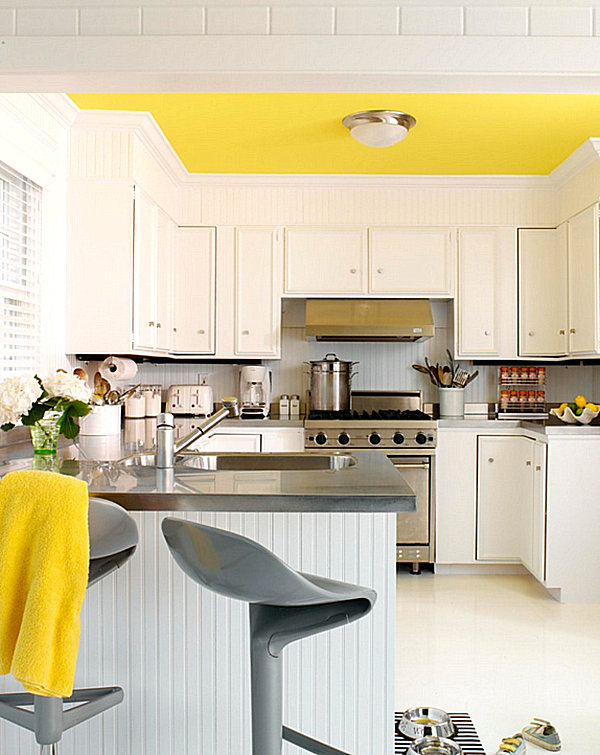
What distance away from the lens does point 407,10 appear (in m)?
2.14

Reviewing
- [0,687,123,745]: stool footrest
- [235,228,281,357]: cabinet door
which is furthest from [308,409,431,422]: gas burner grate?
[0,687,123,745]: stool footrest

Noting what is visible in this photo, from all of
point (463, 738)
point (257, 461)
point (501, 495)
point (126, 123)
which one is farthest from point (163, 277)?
point (463, 738)

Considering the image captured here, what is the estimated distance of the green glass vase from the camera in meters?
2.39

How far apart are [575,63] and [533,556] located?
3.13 metres

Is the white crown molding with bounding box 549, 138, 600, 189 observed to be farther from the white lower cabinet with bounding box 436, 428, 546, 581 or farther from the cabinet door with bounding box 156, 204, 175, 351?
the cabinet door with bounding box 156, 204, 175, 351

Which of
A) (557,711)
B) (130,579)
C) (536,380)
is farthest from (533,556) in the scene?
(130,579)

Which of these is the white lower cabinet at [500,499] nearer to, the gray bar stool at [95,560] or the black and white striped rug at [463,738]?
the black and white striped rug at [463,738]

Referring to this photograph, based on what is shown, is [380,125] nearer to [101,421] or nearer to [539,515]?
[101,421]

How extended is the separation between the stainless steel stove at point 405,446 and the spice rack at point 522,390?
803mm

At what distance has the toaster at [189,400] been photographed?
5.12 m

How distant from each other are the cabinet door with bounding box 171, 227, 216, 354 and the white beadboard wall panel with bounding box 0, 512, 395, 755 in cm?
307

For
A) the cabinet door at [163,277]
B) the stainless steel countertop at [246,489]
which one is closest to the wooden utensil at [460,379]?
the cabinet door at [163,277]

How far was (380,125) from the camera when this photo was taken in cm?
387

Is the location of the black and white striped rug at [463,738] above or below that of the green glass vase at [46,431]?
below
